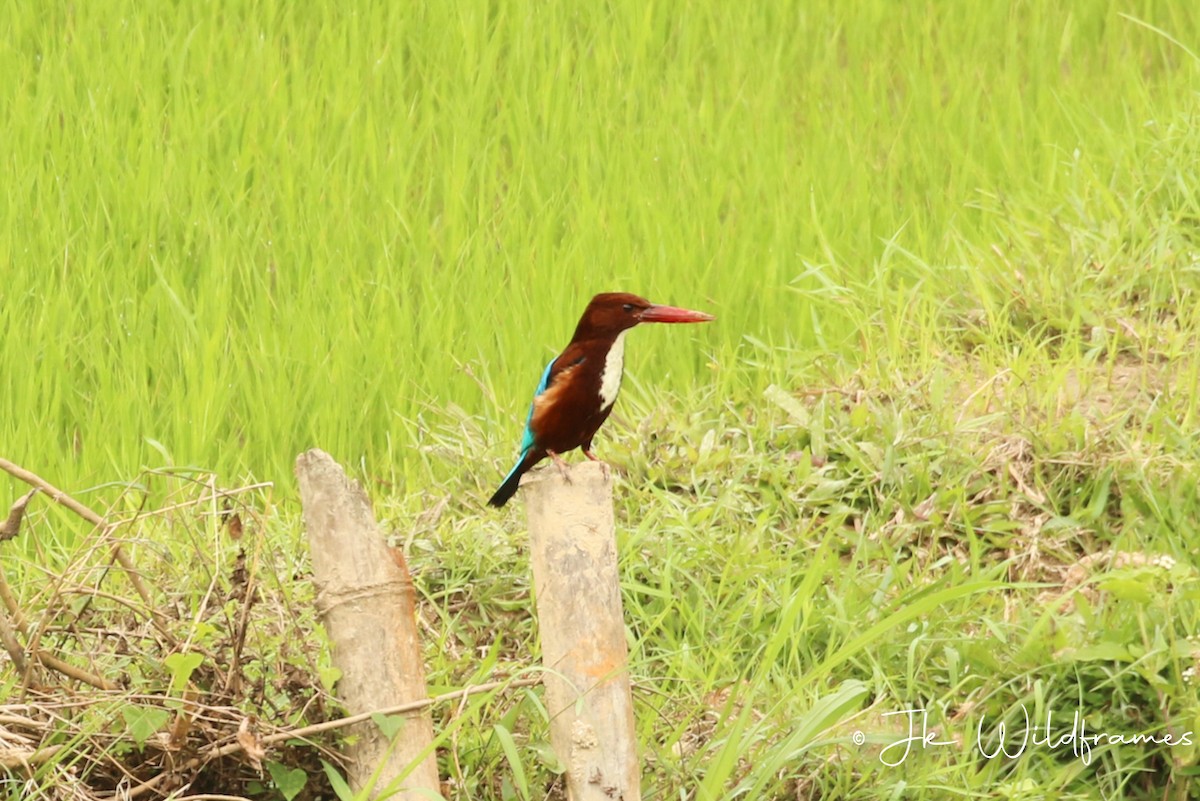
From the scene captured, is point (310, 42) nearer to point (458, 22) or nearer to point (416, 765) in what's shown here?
point (458, 22)

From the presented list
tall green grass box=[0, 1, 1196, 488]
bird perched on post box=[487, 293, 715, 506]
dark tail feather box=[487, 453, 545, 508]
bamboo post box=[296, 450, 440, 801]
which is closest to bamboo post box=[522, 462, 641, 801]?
bamboo post box=[296, 450, 440, 801]

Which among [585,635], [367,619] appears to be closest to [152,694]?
[367,619]

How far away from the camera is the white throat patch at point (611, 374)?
9.67 feet

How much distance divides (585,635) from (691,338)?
197 cm

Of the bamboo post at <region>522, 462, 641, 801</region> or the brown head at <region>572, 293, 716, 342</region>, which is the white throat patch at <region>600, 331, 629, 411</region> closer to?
the brown head at <region>572, 293, 716, 342</region>

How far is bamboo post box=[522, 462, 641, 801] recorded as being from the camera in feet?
8.21

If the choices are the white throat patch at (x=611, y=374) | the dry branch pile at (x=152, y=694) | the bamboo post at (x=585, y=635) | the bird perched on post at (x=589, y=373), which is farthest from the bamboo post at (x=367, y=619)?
the white throat patch at (x=611, y=374)

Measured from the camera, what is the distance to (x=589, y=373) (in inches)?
115

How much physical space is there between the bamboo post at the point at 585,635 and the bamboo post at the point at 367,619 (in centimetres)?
22

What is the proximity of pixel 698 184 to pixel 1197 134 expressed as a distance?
1.75 meters

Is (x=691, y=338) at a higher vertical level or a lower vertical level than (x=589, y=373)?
lower

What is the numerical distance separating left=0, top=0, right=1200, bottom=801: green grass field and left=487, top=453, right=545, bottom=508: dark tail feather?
294 millimetres

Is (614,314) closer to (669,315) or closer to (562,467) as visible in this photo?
(669,315)

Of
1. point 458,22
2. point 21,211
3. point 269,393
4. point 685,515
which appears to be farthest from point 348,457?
point 458,22
